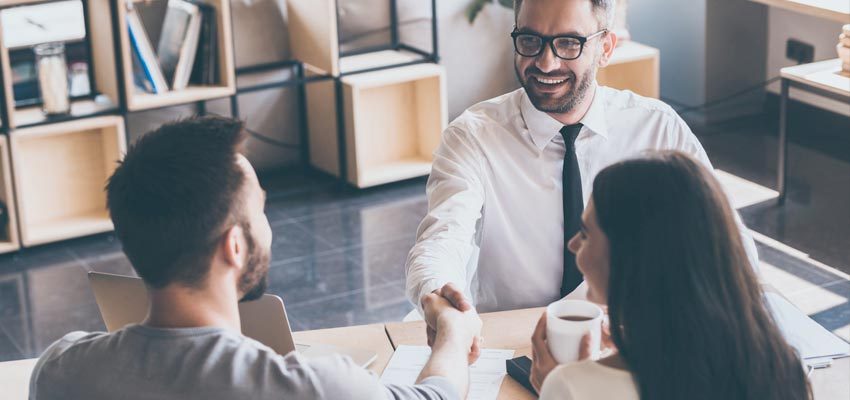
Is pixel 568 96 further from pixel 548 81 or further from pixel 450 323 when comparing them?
pixel 450 323

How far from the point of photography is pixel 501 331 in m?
2.06

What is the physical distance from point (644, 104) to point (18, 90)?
2.73m

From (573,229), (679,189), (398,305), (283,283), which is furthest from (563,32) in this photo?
(283,283)

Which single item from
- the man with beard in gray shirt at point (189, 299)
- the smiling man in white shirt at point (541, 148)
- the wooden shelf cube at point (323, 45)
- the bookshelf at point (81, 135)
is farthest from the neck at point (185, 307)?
the wooden shelf cube at point (323, 45)

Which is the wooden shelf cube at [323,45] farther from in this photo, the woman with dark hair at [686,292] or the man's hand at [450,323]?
the woman with dark hair at [686,292]

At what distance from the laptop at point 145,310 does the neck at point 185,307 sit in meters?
0.25

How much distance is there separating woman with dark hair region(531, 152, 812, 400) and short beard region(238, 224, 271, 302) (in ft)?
1.49

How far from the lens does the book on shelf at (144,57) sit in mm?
4250

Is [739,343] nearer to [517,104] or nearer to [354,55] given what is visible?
[517,104]

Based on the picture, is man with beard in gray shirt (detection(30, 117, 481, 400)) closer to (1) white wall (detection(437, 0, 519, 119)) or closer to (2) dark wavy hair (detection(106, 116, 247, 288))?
(2) dark wavy hair (detection(106, 116, 247, 288))

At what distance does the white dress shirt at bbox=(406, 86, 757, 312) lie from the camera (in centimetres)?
239

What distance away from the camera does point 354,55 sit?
500 cm

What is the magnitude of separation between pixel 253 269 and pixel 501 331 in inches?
25.6

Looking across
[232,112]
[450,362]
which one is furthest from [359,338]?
[232,112]
